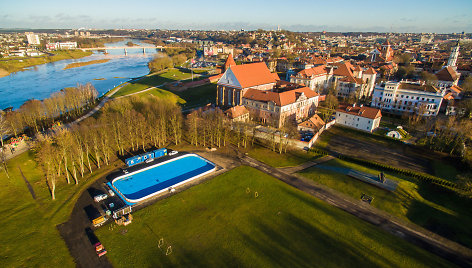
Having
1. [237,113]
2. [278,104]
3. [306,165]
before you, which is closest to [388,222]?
[306,165]

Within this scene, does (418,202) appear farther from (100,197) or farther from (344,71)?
(344,71)

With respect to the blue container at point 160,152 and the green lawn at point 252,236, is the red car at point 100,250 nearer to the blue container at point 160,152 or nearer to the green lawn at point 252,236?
the green lawn at point 252,236

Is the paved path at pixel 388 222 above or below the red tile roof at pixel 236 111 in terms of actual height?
below

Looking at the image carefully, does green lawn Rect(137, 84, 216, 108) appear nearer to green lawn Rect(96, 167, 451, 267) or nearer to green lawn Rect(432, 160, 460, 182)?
green lawn Rect(96, 167, 451, 267)

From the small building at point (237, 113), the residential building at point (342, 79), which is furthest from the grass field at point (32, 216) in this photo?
the residential building at point (342, 79)

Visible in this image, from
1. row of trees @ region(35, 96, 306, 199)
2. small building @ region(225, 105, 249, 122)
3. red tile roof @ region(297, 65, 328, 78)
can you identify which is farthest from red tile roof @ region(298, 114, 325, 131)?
red tile roof @ region(297, 65, 328, 78)

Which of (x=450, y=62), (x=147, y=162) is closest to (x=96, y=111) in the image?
(x=147, y=162)
